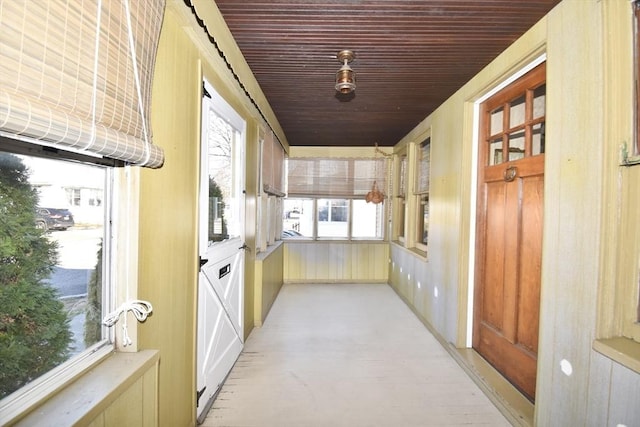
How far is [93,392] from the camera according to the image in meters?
1.03

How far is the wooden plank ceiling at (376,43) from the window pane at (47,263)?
1.33m

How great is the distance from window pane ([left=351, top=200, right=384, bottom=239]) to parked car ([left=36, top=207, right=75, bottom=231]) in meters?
5.11

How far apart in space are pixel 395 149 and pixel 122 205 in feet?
16.4

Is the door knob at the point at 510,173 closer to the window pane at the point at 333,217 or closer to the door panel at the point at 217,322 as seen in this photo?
the door panel at the point at 217,322

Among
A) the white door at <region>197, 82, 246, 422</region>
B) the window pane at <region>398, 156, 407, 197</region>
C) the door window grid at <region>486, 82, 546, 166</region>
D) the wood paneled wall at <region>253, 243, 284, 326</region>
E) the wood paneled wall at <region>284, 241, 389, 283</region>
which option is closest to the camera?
the white door at <region>197, 82, 246, 422</region>

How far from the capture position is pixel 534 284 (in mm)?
2092

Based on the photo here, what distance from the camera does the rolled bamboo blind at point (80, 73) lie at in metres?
0.68

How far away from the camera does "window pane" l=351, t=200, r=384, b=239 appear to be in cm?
601

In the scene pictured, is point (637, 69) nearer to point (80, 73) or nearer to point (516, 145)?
point (516, 145)

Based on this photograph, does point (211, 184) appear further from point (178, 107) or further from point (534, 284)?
point (534, 284)

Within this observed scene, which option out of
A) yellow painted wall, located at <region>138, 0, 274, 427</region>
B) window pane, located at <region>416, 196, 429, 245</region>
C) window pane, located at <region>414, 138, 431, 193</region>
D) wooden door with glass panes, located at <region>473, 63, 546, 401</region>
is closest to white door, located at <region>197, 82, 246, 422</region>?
yellow painted wall, located at <region>138, 0, 274, 427</region>

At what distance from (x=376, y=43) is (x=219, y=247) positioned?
72.4 inches

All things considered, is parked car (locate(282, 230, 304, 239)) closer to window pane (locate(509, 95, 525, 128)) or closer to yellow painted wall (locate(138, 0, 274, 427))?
yellow painted wall (locate(138, 0, 274, 427))

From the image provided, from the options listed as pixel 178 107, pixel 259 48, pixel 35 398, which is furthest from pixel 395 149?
pixel 35 398
